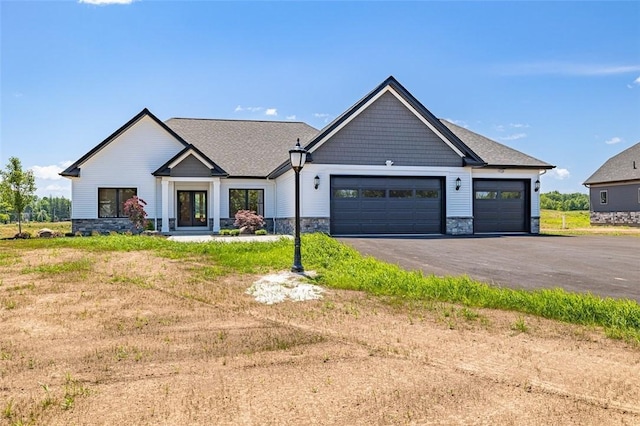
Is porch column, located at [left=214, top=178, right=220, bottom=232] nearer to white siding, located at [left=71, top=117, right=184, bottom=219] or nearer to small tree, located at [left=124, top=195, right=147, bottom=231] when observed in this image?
white siding, located at [left=71, top=117, right=184, bottom=219]

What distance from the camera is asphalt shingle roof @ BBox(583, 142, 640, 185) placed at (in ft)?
107

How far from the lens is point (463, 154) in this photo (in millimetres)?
19578

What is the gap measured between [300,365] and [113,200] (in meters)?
21.0

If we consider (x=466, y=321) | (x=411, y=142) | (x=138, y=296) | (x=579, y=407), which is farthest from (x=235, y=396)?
(x=411, y=142)

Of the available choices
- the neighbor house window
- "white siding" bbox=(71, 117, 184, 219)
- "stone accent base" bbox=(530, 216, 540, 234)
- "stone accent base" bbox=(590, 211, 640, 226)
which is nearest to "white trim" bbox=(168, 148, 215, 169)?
"white siding" bbox=(71, 117, 184, 219)

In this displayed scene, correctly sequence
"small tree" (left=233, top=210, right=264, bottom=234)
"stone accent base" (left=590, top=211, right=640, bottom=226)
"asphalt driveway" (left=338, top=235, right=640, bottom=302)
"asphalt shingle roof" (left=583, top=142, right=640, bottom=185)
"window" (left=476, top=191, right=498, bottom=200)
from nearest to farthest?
"asphalt driveway" (left=338, top=235, right=640, bottom=302) < "window" (left=476, top=191, right=498, bottom=200) < "small tree" (left=233, top=210, right=264, bottom=234) < "stone accent base" (left=590, top=211, right=640, bottom=226) < "asphalt shingle roof" (left=583, top=142, right=640, bottom=185)

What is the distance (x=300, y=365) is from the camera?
4.21 meters

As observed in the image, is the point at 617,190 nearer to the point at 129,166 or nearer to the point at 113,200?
the point at 129,166

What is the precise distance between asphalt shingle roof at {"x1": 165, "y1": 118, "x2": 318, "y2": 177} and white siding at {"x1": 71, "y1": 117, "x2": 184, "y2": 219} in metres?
2.94

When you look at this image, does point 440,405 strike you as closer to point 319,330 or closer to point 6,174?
point 319,330

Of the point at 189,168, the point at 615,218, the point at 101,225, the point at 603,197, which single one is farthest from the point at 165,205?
the point at 603,197

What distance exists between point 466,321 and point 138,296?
5.65 m

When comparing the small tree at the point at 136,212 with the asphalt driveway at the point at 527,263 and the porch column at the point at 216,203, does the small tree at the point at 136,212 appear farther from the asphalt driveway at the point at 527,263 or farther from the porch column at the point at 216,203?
the asphalt driveway at the point at 527,263

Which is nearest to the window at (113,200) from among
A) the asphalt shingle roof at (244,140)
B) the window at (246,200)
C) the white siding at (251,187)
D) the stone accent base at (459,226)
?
the white siding at (251,187)
